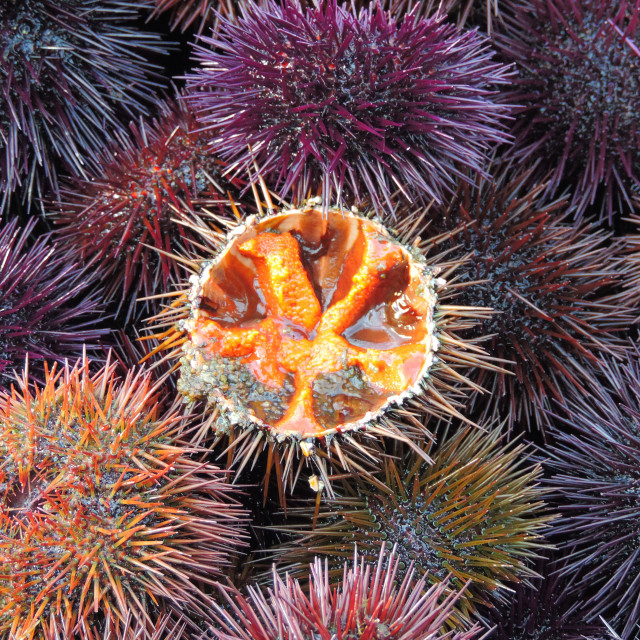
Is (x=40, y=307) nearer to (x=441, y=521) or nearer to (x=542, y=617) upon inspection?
(x=441, y=521)

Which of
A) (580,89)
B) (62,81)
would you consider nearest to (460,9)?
(580,89)

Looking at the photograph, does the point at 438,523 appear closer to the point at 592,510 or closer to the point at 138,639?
the point at 592,510

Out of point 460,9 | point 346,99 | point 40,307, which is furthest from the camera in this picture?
point 460,9

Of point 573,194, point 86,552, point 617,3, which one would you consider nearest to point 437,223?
point 573,194

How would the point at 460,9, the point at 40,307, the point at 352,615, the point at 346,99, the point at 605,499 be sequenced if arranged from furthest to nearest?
the point at 460,9 < the point at 40,307 < the point at 605,499 < the point at 346,99 < the point at 352,615

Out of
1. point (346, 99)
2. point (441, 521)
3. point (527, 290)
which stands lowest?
point (441, 521)

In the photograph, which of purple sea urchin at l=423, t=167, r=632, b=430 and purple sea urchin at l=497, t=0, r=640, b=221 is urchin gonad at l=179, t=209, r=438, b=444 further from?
purple sea urchin at l=497, t=0, r=640, b=221

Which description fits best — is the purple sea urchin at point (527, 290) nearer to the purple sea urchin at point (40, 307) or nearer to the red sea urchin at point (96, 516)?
the red sea urchin at point (96, 516)
